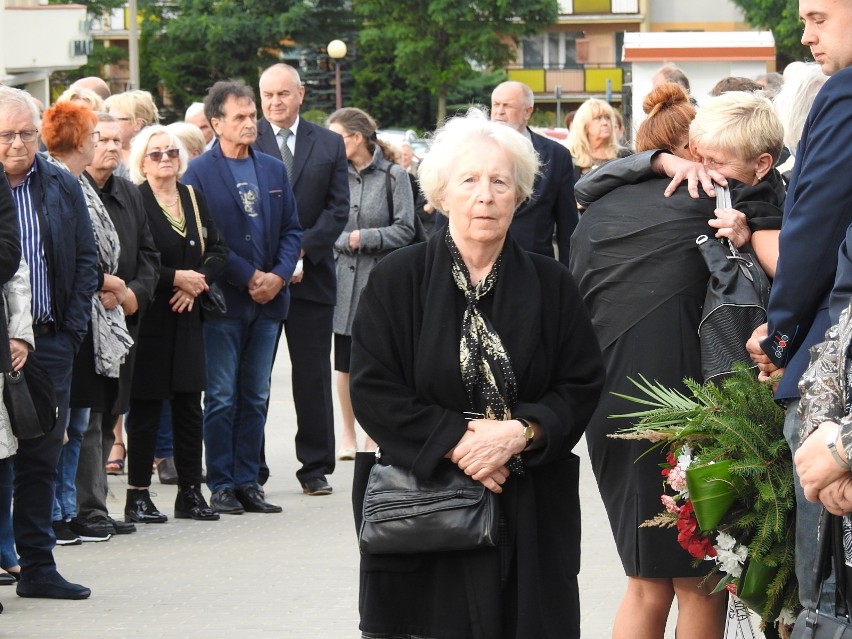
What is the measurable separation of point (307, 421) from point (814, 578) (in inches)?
233

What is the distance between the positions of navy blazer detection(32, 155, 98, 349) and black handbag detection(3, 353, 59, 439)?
1.51 feet

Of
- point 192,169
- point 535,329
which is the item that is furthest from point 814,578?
point 192,169

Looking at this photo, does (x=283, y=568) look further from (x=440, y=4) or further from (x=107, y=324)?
(x=440, y=4)

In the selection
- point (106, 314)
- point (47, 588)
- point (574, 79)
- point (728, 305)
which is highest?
point (574, 79)

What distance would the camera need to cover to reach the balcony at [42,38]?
132 feet

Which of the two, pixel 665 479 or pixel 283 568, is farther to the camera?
pixel 283 568

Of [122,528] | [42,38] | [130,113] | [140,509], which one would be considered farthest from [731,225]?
[42,38]

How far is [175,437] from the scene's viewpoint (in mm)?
8648

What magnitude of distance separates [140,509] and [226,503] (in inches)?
22.8

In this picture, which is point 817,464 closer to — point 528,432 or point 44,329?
point 528,432

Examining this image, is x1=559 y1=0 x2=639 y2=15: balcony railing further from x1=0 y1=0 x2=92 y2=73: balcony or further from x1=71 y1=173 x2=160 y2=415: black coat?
x1=71 y1=173 x2=160 y2=415: black coat

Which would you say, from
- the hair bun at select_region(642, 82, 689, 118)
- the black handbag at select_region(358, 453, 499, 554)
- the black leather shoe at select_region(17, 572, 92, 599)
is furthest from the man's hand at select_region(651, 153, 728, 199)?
the black leather shoe at select_region(17, 572, 92, 599)

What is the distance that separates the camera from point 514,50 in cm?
6444

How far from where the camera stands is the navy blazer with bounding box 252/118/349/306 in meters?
9.55
